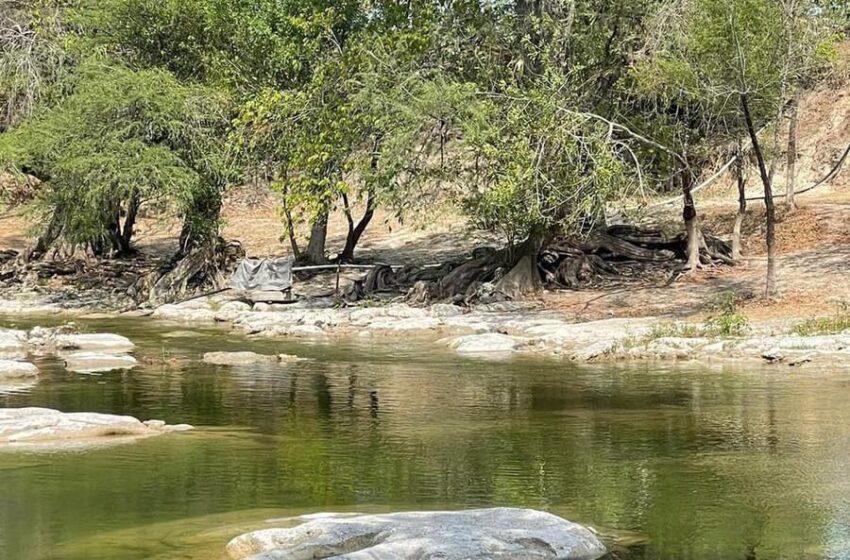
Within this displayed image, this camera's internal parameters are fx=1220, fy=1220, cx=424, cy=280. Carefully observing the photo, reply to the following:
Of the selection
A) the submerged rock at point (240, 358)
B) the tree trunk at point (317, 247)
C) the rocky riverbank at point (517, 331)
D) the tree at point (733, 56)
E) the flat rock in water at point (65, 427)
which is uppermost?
the tree at point (733, 56)

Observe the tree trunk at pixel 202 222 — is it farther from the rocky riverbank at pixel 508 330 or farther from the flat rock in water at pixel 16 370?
the flat rock in water at pixel 16 370

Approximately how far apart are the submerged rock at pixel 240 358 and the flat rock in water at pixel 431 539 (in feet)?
38.3

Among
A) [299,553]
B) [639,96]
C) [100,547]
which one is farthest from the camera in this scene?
[639,96]

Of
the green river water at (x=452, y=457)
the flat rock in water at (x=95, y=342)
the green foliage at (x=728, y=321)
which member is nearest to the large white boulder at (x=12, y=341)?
the flat rock in water at (x=95, y=342)

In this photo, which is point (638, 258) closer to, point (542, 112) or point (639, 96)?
point (639, 96)

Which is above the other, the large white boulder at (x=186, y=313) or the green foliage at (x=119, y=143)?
the green foliage at (x=119, y=143)

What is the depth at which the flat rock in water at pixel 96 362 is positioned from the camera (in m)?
19.2

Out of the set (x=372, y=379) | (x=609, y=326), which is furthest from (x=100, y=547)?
(x=609, y=326)

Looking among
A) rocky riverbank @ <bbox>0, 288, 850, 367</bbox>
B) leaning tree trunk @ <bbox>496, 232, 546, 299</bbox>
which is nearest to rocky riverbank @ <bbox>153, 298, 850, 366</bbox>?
rocky riverbank @ <bbox>0, 288, 850, 367</bbox>

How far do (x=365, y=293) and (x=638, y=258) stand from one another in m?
6.75

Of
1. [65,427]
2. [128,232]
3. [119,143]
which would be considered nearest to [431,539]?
[65,427]

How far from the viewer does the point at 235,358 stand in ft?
67.2

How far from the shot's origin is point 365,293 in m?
29.6

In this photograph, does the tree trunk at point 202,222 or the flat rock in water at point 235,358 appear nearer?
the flat rock in water at point 235,358
